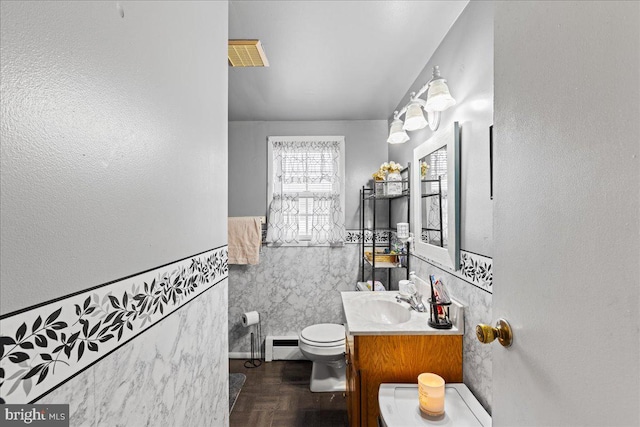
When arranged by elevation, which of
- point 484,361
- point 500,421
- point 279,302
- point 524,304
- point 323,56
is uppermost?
point 323,56

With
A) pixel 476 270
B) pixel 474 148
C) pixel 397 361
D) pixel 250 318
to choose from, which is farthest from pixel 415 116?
pixel 250 318

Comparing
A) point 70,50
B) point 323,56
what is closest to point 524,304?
point 70,50

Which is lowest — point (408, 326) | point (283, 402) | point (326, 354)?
point (283, 402)

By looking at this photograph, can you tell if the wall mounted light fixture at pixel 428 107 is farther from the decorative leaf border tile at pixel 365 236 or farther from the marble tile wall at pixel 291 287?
the marble tile wall at pixel 291 287

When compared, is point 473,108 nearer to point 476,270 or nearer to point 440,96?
point 440,96

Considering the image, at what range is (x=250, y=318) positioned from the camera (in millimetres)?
2848

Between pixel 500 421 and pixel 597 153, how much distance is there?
62 cm

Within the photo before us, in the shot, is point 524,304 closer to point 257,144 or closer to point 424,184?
point 424,184

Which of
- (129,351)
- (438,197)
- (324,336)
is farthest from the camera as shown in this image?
(324,336)

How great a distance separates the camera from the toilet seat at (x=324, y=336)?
7.63 feet

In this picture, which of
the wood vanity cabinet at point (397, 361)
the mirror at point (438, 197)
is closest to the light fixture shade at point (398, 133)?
the mirror at point (438, 197)

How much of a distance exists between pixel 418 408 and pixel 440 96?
145cm

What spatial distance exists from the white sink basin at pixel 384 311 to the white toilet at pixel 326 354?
50cm

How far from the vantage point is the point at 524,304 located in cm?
62
